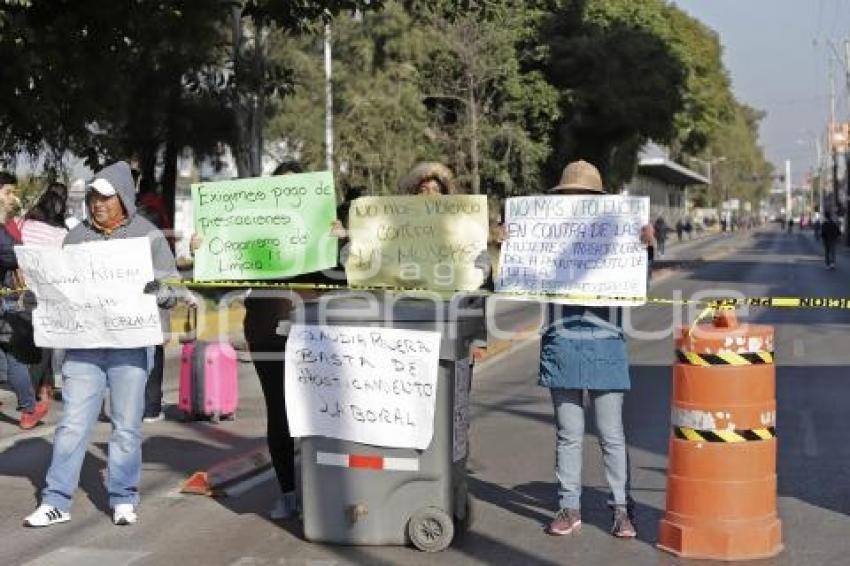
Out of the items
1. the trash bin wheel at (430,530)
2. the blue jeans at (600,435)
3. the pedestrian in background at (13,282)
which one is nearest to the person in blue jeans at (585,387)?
the blue jeans at (600,435)

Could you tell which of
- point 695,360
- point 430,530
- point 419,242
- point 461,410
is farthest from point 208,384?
point 695,360

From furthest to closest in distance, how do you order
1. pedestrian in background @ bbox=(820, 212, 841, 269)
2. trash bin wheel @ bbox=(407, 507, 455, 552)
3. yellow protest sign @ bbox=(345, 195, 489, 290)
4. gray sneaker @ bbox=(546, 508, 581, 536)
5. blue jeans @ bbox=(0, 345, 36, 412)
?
pedestrian in background @ bbox=(820, 212, 841, 269), blue jeans @ bbox=(0, 345, 36, 412), yellow protest sign @ bbox=(345, 195, 489, 290), gray sneaker @ bbox=(546, 508, 581, 536), trash bin wheel @ bbox=(407, 507, 455, 552)

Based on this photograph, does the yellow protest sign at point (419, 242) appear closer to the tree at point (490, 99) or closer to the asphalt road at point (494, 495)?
the asphalt road at point (494, 495)

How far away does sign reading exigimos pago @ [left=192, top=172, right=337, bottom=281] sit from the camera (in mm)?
6863

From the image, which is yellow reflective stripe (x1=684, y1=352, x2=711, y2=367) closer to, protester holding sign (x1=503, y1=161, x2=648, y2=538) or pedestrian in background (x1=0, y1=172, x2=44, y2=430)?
protester holding sign (x1=503, y1=161, x2=648, y2=538)

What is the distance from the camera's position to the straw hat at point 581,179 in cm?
650

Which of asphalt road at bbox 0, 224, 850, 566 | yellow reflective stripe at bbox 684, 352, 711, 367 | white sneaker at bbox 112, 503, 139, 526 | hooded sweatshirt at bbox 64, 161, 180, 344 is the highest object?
hooded sweatshirt at bbox 64, 161, 180, 344

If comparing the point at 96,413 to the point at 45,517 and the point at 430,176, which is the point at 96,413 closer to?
the point at 45,517

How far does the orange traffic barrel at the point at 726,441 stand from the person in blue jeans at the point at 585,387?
399mm

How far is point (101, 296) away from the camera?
6711 millimetres

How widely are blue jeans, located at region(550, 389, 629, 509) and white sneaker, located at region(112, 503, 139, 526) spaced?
7.59 ft

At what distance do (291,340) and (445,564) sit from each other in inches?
53.1

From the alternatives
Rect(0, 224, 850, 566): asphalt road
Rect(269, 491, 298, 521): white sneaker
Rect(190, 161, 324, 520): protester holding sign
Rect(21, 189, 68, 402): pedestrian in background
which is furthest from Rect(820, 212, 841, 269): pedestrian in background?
Rect(269, 491, 298, 521): white sneaker

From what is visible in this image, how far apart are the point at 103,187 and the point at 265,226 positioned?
89 centimetres
